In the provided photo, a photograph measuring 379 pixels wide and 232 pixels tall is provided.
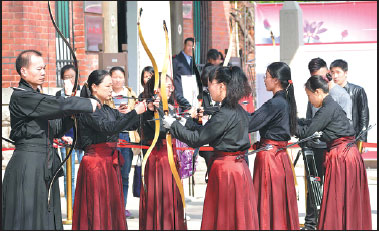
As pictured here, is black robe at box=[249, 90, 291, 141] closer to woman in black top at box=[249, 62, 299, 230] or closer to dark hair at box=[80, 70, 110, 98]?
woman in black top at box=[249, 62, 299, 230]

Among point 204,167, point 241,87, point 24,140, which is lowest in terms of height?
point 204,167

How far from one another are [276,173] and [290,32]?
235 inches

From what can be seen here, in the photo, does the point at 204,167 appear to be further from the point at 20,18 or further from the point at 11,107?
the point at 11,107

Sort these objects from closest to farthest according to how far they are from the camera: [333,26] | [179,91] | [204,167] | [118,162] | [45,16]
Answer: [118,162]
[179,91]
[204,167]
[45,16]
[333,26]

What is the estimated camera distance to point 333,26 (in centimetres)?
1356

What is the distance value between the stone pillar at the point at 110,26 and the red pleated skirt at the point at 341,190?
7.07 metres

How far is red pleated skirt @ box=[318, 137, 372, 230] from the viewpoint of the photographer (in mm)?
7191

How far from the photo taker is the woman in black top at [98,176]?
256 inches

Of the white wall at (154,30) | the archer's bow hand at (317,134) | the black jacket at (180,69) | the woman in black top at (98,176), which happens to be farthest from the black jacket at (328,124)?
the white wall at (154,30)

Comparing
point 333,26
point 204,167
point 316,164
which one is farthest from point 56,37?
point 316,164

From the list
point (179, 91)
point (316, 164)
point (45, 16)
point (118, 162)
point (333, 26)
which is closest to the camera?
point (118, 162)

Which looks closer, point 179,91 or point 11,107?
point 11,107

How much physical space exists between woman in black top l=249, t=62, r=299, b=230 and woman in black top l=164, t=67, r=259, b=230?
74 centimetres

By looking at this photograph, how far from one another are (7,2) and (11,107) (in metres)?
6.86
